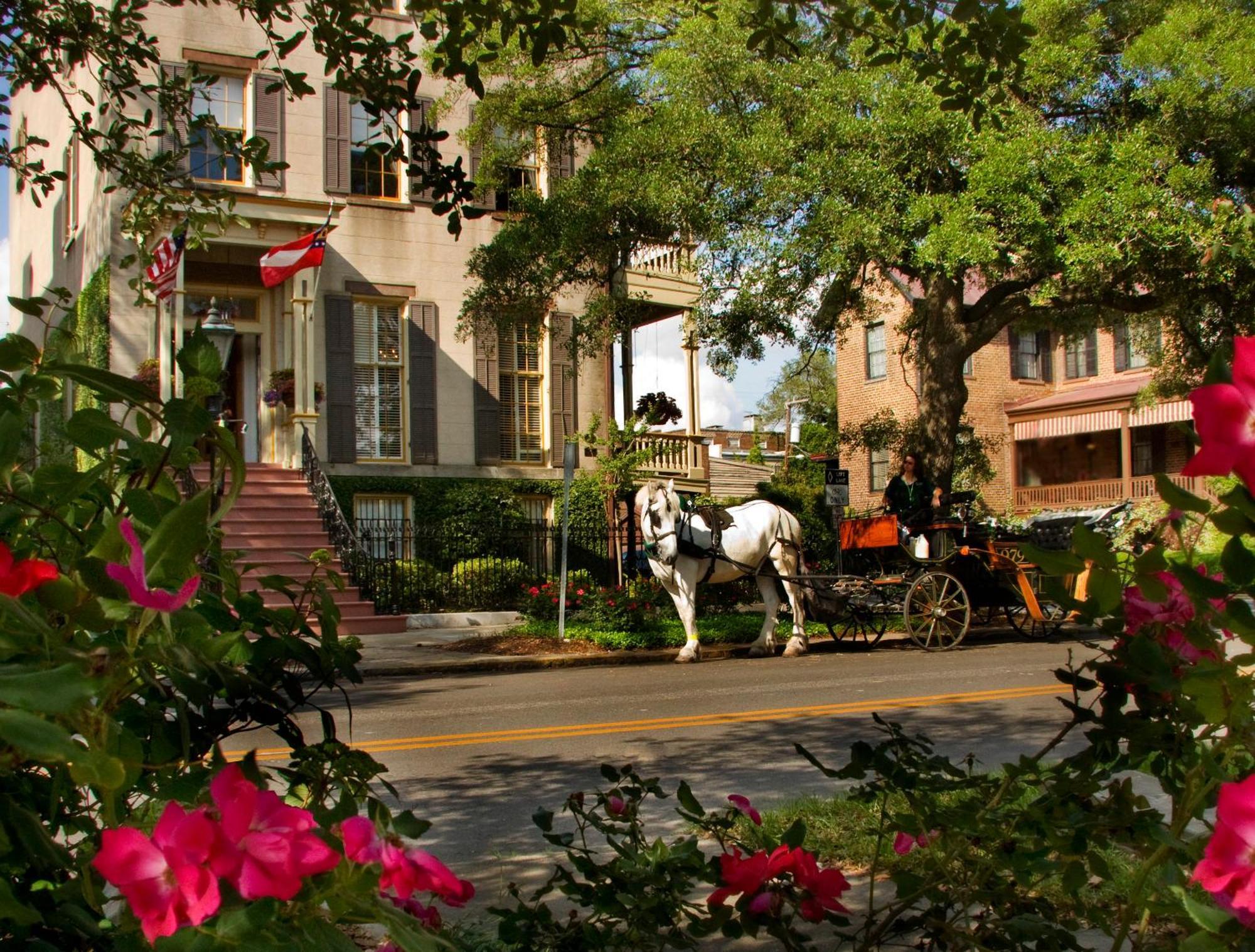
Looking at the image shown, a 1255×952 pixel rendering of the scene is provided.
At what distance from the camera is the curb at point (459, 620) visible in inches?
754

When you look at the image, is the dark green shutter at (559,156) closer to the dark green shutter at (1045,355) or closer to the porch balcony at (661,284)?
the porch balcony at (661,284)

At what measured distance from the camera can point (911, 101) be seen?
14883 mm

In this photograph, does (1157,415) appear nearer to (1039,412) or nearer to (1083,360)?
(1039,412)

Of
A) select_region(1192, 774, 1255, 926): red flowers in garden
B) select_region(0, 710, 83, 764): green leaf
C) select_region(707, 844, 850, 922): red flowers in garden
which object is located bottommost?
select_region(707, 844, 850, 922): red flowers in garden

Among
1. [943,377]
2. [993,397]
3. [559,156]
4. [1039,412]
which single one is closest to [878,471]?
[993,397]

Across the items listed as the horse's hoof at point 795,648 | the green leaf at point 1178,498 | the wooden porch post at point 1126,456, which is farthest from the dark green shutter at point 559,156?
the wooden porch post at point 1126,456

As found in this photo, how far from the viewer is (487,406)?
2305cm

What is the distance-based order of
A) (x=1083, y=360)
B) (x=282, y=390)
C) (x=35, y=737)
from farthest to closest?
(x=1083, y=360)
(x=282, y=390)
(x=35, y=737)

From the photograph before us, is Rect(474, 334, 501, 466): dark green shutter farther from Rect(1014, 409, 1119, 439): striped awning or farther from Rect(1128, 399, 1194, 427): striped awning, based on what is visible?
Rect(1014, 409, 1119, 439): striped awning

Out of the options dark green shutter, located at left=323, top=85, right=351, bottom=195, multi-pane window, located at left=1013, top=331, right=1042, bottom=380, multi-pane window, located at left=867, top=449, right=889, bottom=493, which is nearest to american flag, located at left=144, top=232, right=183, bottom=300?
dark green shutter, located at left=323, top=85, right=351, bottom=195

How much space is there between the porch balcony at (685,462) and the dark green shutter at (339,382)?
5.56 m

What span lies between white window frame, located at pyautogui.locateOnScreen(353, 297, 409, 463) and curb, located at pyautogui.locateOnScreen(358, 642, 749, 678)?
7.68 meters

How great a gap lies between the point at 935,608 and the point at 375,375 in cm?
1154

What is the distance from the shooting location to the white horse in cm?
1570
